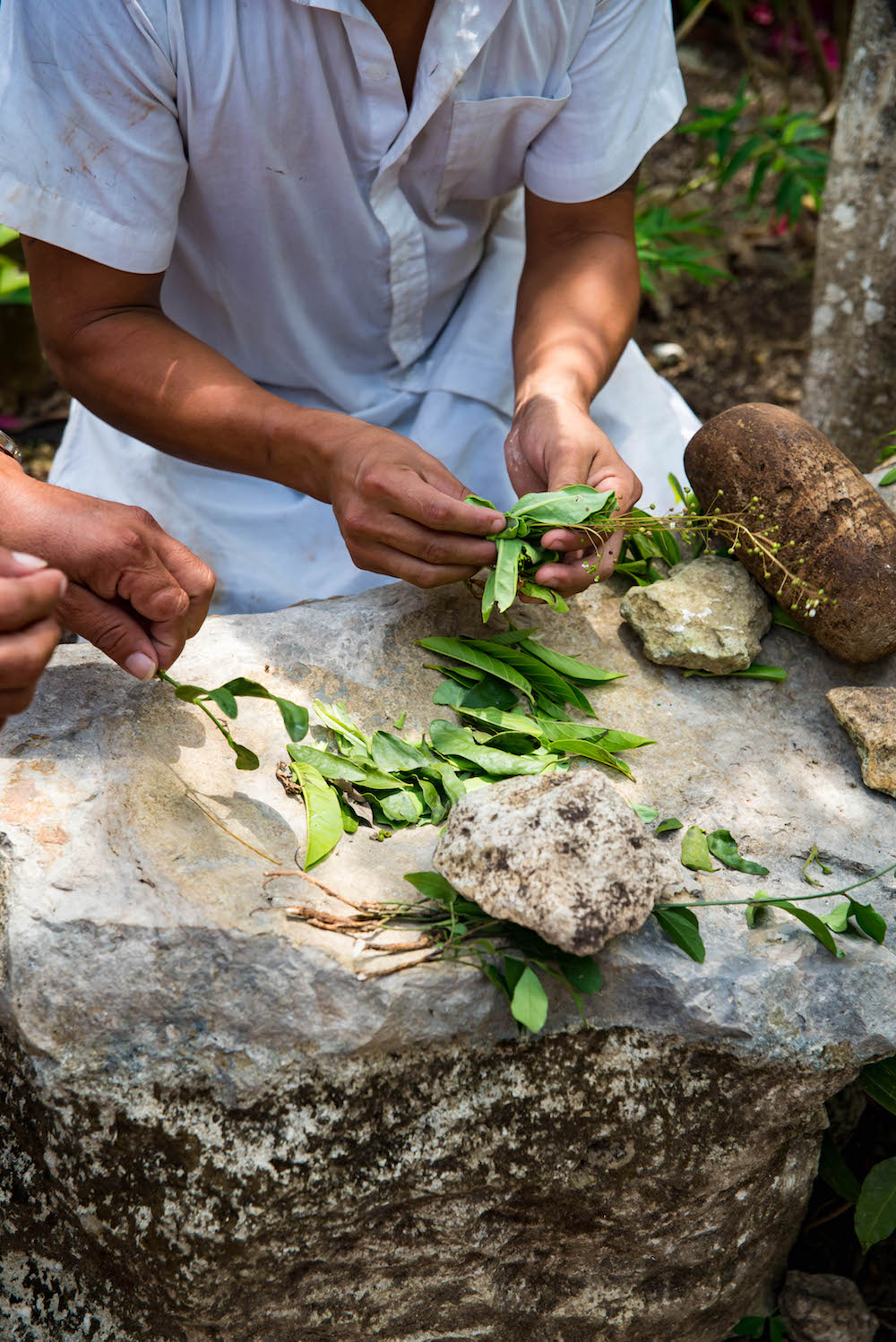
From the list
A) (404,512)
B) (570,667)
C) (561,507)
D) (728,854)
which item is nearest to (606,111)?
(561,507)

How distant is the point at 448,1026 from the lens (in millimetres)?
1495

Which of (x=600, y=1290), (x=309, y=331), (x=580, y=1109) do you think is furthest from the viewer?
(x=309, y=331)

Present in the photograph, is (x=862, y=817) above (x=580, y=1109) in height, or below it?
above

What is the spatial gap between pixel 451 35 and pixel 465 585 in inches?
39.8

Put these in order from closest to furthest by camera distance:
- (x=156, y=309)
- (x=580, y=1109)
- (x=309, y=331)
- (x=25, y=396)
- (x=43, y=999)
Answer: (x=43, y=999) → (x=580, y=1109) → (x=156, y=309) → (x=309, y=331) → (x=25, y=396)

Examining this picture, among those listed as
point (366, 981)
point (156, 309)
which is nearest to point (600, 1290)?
point (366, 981)

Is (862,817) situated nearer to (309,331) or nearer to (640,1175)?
(640,1175)

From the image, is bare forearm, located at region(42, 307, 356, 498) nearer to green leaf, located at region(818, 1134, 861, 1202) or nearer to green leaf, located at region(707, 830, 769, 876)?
green leaf, located at region(707, 830, 769, 876)

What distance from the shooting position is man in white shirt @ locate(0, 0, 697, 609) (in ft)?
6.20

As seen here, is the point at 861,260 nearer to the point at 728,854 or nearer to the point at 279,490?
the point at 279,490

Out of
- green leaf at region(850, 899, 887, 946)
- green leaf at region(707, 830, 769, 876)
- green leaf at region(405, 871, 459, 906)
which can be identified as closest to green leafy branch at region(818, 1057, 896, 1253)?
green leaf at region(850, 899, 887, 946)

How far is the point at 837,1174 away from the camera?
210cm

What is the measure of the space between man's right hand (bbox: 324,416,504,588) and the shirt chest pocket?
69 centimetres

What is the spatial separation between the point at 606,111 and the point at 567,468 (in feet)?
2.87
